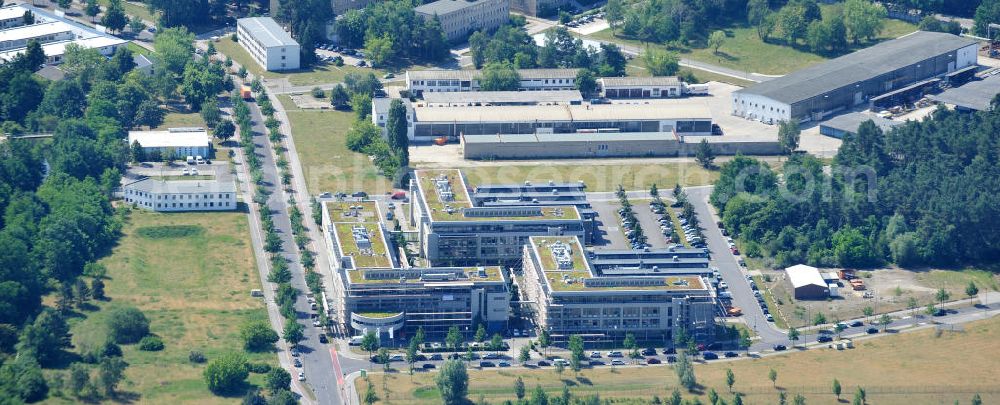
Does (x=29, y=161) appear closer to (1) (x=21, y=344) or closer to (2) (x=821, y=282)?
(1) (x=21, y=344)

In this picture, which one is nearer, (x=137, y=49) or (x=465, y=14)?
(x=137, y=49)

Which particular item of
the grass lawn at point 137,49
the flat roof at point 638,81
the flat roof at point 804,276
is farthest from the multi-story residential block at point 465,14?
the flat roof at point 804,276

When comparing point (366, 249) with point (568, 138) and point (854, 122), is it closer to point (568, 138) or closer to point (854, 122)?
point (568, 138)

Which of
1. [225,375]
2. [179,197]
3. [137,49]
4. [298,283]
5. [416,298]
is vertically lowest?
[225,375]

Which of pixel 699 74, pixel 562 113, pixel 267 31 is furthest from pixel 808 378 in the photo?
pixel 267 31

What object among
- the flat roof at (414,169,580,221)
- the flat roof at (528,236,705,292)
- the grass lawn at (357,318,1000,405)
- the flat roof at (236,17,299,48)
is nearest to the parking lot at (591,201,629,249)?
the flat roof at (414,169,580,221)

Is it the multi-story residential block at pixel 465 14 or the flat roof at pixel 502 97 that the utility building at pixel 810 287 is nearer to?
the flat roof at pixel 502 97

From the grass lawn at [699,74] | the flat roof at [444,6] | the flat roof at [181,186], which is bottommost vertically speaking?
the flat roof at [181,186]
